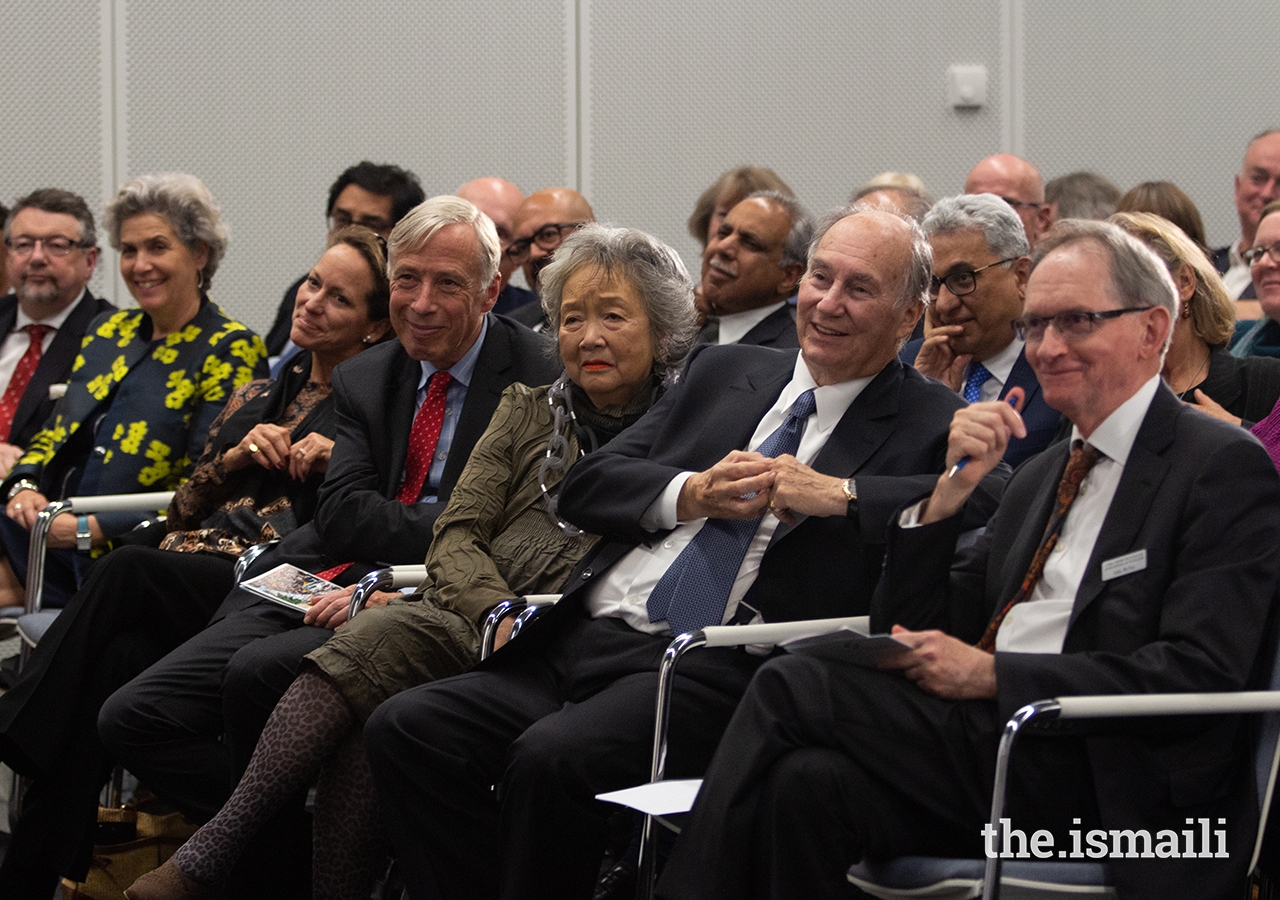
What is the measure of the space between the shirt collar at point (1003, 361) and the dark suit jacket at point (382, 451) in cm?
101

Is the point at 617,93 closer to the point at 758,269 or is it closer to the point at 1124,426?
the point at 758,269

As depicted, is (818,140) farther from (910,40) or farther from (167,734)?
(167,734)

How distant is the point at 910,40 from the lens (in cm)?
578

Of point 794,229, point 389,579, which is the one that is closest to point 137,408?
point 389,579

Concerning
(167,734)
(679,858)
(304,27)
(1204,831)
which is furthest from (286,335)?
(1204,831)

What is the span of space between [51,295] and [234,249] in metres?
1.28

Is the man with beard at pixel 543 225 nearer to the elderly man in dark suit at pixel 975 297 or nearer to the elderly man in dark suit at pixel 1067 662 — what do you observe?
the elderly man in dark suit at pixel 975 297

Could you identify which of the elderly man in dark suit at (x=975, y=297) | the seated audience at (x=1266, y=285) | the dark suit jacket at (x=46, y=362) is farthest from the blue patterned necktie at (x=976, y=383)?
the dark suit jacket at (x=46, y=362)

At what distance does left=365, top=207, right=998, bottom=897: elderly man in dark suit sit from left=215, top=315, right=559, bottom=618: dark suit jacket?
22.1 inches

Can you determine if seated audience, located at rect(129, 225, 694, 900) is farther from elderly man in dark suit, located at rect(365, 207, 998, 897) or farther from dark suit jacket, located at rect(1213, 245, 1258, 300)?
dark suit jacket, located at rect(1213, 245, 1258, 300)

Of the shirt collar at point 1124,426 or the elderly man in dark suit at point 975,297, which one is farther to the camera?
the elderly man in dark suit at point 975,297

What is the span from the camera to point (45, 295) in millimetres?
4629

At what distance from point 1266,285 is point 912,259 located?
111cm

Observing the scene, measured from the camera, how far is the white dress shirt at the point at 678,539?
249 cm
